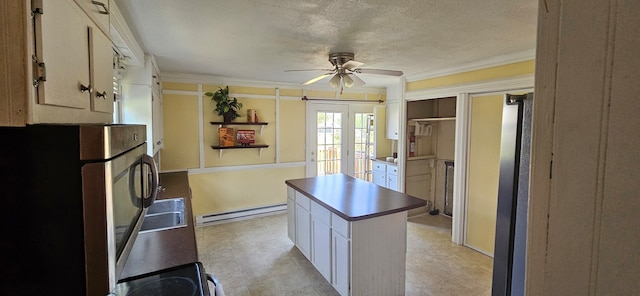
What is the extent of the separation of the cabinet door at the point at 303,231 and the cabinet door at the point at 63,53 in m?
2.36

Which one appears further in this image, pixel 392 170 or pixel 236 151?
pixel 392 170

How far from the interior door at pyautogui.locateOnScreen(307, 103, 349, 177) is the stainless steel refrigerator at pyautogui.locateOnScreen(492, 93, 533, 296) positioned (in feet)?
13.2

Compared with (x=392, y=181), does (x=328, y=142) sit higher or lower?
higher

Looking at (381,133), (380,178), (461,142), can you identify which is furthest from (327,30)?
(381,133)

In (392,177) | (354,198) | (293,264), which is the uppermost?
(354,198)

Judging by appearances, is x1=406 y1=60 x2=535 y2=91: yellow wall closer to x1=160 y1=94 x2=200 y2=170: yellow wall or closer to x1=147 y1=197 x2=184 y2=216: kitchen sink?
x1=160 y1=94 x2=200 y2=170: yellow wall

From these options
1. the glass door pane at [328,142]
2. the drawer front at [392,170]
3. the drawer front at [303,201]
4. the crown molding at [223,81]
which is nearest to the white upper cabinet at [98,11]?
the drawer front at [303,201]

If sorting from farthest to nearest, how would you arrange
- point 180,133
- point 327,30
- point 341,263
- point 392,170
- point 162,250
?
point 392,170, point 180,133, point 341,263, point 327,30, point 162,250

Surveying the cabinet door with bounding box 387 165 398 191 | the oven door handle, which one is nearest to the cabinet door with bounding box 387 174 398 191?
the cabinet door with bounding box 387 165 398 191

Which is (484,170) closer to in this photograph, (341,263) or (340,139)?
(341,263)

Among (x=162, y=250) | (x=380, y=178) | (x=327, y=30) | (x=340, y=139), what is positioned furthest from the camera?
(x=340, y=139)

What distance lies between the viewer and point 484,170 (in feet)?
11.0

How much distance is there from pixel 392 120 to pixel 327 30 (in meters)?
3.35

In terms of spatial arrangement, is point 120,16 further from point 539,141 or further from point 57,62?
point 539,141
